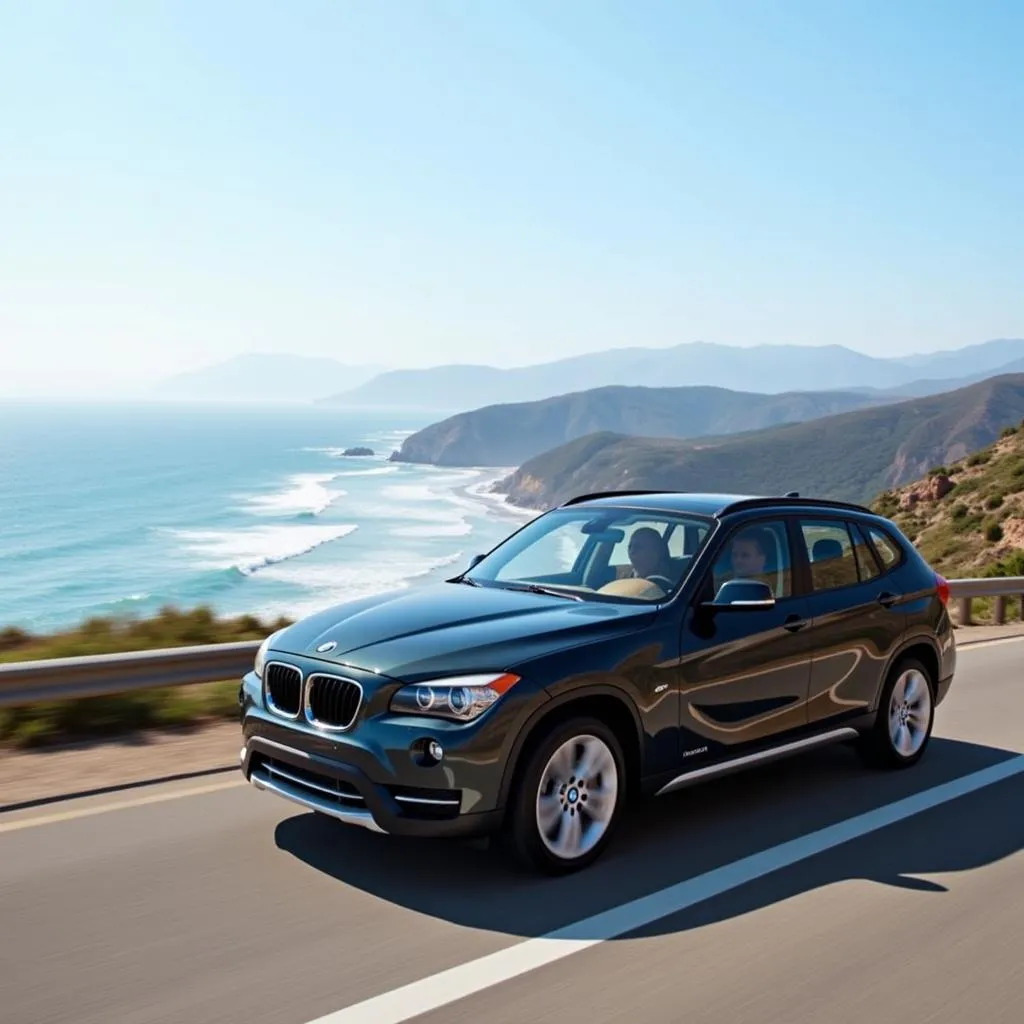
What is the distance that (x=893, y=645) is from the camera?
23.5ft

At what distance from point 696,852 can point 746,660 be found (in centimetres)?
95

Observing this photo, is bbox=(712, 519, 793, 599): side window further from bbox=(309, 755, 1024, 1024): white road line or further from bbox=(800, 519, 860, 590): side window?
bbox=(309, 755, 1024, 1024): white road line

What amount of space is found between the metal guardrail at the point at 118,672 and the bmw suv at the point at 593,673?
226 centimetres

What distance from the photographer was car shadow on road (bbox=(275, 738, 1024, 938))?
4898mm

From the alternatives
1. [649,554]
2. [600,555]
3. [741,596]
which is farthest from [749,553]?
[600,555]

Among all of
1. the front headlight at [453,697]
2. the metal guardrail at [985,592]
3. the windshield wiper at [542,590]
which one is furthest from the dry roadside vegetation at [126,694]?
the metal guardrail at [985,592]

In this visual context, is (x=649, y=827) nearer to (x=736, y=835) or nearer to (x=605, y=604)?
(x=736, y=835)

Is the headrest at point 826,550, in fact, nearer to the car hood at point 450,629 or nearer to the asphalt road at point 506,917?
the asphalt road at point 506,917

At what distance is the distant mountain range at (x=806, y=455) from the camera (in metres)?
151

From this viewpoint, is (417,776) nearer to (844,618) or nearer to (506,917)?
(506,917)

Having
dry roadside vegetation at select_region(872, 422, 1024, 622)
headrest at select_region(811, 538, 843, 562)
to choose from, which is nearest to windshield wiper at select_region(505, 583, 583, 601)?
headrest at select_region(811, 538, 843, 562)

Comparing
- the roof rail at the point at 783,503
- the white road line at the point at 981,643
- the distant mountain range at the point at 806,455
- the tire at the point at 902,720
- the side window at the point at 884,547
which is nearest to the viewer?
the roof rail at the point at 783,503

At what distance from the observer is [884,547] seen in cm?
747

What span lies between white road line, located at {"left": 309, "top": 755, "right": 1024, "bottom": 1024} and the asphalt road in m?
0.01
